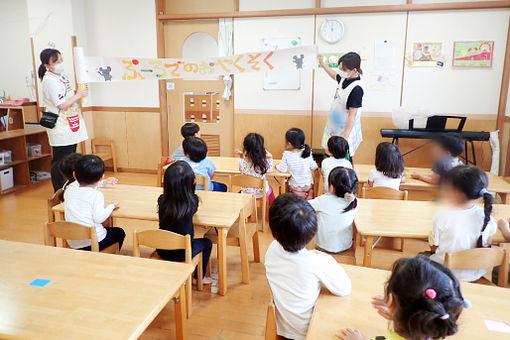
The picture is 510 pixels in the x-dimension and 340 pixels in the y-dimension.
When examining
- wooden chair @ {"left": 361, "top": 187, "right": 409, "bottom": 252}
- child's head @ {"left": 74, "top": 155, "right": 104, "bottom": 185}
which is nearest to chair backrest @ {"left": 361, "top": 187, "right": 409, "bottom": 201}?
wooden chair @ {"left": 361, "top": 187, "right": 409, "bottom": 252}

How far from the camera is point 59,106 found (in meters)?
3.72

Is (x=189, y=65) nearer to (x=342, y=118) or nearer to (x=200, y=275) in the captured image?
(x=342, y=118)

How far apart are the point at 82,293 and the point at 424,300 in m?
1.15

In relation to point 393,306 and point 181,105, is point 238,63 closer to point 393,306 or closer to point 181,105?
point 181,105

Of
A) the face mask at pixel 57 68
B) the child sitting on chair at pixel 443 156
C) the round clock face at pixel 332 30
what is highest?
the round clock face at pixel 332 30

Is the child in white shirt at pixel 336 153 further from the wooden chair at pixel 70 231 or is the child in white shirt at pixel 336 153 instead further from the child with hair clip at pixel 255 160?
the wooden chair at pixel 70 231

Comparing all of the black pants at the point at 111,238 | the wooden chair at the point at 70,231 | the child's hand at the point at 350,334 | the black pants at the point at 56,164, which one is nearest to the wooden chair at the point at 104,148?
the black pants at the point at 56,164

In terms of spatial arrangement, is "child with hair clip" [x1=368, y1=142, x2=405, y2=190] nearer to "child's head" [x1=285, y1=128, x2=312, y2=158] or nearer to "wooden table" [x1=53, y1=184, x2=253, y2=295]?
"child's head" [x1=285, y1=128, x2=312, y2=158]

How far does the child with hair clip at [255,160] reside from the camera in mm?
3377

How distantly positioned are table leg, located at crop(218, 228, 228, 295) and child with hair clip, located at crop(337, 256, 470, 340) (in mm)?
1395

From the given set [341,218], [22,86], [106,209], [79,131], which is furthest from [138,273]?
[22,86]

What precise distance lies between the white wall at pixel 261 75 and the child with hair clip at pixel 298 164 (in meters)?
1.66

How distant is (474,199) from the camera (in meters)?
1.83

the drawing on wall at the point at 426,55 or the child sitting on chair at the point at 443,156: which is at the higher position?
the drawing on wall at the point at 426,55
